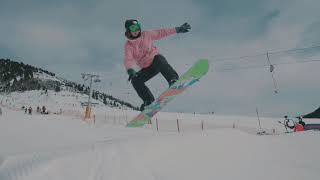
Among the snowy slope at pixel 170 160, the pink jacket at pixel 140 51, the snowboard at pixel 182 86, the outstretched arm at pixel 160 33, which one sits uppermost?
the outstretched arm at pixel 160 33

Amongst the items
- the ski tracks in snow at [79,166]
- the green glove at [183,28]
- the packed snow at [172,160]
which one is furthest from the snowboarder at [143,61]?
the ski tracks in snow at [79,166]

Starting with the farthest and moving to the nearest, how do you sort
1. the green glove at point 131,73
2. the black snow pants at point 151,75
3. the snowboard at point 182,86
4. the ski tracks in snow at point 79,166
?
1. the snowboard at point 182,86
2. the black snow pants at point 151,75
3. the green glove at point 131,73
4. the ski tracks in snow at point 79,166

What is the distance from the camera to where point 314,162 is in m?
6.72

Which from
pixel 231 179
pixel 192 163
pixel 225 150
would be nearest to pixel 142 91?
pixel 225 150

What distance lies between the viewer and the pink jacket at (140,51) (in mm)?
12281

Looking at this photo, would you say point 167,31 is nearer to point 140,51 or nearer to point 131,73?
point 140,51

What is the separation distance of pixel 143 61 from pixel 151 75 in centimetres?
58

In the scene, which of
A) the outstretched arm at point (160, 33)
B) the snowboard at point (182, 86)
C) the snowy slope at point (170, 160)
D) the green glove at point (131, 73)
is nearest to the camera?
the snowy slope at point (170, 160)

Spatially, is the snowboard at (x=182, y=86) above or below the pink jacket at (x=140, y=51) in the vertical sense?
A: below

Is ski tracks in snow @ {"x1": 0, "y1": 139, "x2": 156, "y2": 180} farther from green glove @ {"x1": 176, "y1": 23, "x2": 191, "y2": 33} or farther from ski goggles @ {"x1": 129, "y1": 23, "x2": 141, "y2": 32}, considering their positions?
green glove @ {"x1": 176, "y1": 23, "x2": 191, "y2": 33}

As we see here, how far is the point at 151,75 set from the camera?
12438mm

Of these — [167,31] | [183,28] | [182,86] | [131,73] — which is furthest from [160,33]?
[182,86]

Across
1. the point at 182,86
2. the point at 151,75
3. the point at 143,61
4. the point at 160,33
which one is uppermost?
the point at 160,33

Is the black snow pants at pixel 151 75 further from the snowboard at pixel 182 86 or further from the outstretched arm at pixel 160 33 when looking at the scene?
the outstretched arm at pixel 160 33
